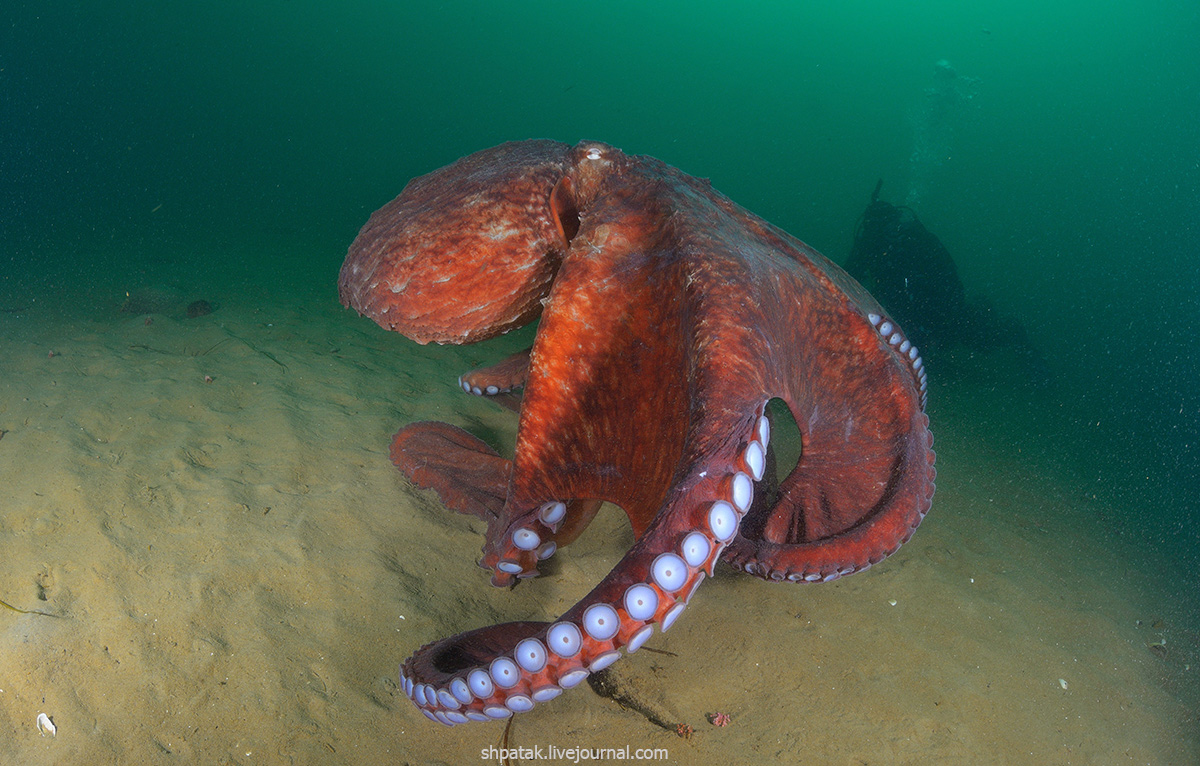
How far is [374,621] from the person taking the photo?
256 centimetres

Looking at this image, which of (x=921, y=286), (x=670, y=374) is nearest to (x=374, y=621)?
(x=670, y=374)

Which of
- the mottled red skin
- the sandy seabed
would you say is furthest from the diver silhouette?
the mottled red skin

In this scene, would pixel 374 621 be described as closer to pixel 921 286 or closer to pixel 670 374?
pixel 670 374

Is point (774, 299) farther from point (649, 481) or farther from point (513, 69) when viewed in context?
point (513, 69)

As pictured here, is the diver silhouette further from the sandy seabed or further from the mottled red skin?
the mottled red skin

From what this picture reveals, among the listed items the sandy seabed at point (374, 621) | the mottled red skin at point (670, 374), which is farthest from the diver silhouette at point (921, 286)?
the mottled red skin at point (670, 374)

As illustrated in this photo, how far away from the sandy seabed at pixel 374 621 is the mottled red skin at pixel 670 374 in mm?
807

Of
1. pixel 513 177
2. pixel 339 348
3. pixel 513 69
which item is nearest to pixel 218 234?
pixel 339 348

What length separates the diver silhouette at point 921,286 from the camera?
31.8 ft

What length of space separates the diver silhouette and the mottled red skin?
8.34 meters

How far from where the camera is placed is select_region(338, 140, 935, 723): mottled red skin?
1.37 metres

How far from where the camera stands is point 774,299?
1.70m

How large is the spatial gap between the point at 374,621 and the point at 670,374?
1892 millimetres

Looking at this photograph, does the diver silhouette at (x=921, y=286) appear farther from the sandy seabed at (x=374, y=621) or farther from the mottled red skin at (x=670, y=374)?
the mottled red skin at (x=670, y=374)
